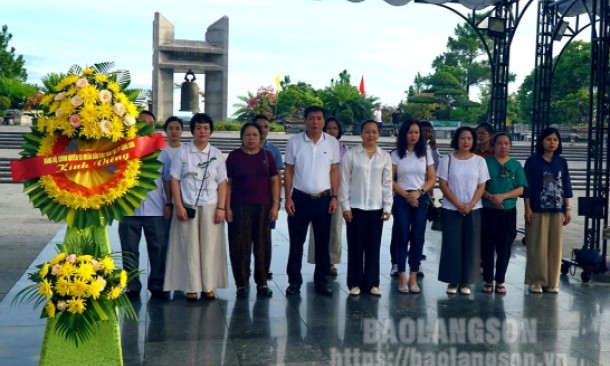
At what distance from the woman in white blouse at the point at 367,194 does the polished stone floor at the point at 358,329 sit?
47cm

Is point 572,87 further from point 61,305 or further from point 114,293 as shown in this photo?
point 61,305

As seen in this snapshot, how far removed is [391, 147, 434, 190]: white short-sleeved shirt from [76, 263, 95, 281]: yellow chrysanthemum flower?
3.25m

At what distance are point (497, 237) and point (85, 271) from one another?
4.14 metres

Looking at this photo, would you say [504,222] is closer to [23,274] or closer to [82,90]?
[82,90]

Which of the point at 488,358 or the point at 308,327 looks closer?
the point at 488,358

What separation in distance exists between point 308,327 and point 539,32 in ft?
22.3

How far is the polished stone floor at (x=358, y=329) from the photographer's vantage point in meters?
4.81

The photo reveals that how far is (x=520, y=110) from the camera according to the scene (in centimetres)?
5316

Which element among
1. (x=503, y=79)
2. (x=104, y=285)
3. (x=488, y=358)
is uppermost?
(x=503, y=79)

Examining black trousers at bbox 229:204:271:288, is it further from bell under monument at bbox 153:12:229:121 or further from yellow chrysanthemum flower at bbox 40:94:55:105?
bell under monument at bbox 153:12:229:121

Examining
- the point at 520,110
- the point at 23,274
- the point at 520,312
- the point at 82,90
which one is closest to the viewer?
the point at 82,90

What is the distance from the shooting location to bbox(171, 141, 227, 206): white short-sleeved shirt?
6117 mm

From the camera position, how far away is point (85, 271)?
4.15 metres

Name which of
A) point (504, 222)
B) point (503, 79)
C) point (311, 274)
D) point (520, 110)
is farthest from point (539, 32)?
point (520, 110)
